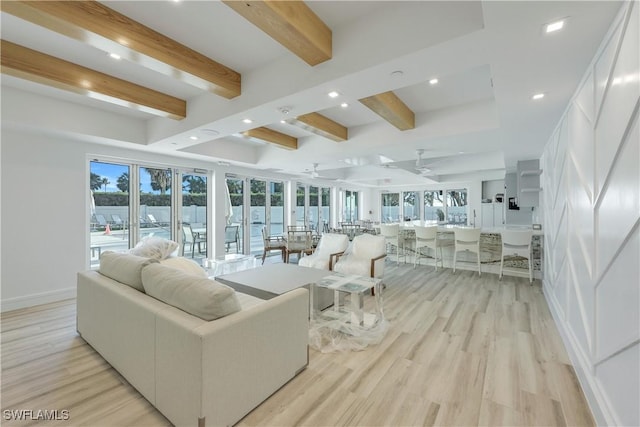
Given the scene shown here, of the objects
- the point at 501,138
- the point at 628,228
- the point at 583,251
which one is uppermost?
the point at 501,138

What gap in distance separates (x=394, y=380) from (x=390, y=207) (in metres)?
11.6

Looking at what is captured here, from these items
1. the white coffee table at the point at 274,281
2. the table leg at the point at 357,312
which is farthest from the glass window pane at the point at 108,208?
the table leg at the point at 357,312

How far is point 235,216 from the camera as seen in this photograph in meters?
7.05

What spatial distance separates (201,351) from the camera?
1411 mm

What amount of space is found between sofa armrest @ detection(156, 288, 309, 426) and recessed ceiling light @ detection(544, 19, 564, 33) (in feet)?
7.74

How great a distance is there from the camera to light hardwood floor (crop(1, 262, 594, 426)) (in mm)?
1717

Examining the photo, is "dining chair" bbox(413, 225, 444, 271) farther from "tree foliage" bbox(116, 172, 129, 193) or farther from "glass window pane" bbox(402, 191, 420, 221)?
"glass window pane" bbox(402, 191, 420, 221)

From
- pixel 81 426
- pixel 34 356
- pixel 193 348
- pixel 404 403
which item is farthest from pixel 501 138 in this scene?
pixel 34 356

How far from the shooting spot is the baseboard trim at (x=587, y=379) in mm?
1557

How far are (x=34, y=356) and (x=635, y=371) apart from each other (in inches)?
169

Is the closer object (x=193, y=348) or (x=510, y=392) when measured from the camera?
(x=193, y=348)

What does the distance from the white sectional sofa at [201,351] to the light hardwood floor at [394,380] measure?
149mm

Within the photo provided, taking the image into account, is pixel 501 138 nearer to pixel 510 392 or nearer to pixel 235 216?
pixel 510 392

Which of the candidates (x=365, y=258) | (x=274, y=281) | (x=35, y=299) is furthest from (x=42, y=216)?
(x=365, y=258)
